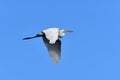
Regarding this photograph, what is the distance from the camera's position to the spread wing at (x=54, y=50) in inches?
636

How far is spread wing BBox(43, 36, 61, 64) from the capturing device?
16.2m

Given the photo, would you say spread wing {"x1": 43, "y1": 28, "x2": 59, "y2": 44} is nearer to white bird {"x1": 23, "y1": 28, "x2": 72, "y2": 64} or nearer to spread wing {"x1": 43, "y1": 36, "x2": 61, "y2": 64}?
white bird {"x1": 23, "y1": 28, "x2": 72, "y2": 64}

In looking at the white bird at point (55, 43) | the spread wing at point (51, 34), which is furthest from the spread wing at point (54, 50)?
the spread wing at point (51, 34)

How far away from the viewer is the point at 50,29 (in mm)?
15789

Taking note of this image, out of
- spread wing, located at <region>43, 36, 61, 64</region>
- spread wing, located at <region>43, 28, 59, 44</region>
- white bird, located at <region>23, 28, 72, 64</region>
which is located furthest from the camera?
spread wing, located at <region>43, 36, 61, 64</region>

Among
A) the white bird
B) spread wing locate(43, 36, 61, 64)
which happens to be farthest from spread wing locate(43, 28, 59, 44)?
spread wing locate(43, 36, 61, 64)

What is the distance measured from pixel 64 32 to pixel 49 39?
5.38 feet

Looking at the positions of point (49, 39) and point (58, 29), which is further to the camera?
point (58, 29)

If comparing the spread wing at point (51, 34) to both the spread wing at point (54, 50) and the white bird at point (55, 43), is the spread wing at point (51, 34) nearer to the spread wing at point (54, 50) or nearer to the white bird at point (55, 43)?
the white bird at point (55, 43)

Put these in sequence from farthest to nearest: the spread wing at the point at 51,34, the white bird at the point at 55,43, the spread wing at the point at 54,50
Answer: the spread wing at the point at 54,50
the white bird at the point at 55,43
the spread wing at the point at 51,34

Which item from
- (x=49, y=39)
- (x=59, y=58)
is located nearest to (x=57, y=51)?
(x=59, y=58)

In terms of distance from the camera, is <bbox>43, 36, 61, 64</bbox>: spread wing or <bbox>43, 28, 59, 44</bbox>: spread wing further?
<bbox>43, 36, 61, 64</bbox>: spread wing

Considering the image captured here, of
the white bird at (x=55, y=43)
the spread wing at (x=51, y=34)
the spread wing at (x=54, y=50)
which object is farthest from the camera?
the spread wing at (x=54, y=50)

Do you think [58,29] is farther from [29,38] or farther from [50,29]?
[29,38]
